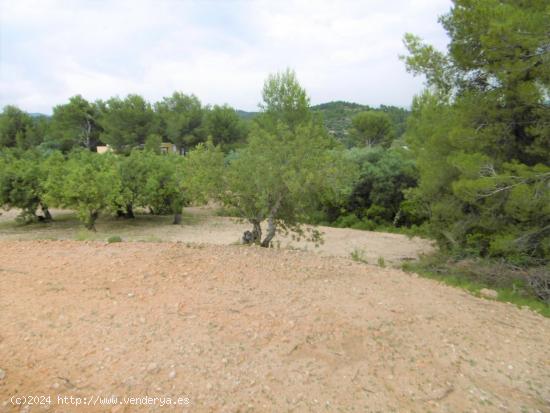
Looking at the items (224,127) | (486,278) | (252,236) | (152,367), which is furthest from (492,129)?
(224,127)

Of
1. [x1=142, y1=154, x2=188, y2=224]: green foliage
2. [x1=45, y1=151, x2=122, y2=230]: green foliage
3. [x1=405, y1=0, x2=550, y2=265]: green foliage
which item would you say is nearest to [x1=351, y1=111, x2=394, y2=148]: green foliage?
[x1=142, y1=154, x2=188, y2=224]: green foliage

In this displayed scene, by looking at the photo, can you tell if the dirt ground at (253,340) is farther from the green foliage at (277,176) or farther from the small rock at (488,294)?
the green foliage at (277,176)

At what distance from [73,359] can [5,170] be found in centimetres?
1460

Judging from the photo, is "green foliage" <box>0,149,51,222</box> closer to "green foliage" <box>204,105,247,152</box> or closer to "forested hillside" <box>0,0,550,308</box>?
"forested hillside" <box>0,0,550,308</box>

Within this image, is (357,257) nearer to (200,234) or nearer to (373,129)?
(200,234)

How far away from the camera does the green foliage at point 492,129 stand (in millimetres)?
5539

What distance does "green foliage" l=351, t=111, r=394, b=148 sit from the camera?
41375 millimetres

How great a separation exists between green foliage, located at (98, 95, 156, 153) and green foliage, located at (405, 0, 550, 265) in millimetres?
33573

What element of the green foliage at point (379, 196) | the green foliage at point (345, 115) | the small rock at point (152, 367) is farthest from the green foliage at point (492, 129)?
the green foliage at point (345, 115)

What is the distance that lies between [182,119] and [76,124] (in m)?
11.6

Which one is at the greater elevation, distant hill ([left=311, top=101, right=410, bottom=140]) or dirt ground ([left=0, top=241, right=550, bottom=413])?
distant hill ([left=311, top=101, right=410, bottom=140])

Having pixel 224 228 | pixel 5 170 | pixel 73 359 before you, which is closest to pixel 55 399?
pixel 73 359

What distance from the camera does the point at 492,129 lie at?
6723 mm

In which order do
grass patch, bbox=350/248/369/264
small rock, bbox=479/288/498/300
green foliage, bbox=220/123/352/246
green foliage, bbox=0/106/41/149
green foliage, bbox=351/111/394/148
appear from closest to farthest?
small rock, bbox=479/288/498/300 < green foliage, bbox=220/123/352/246 < grass patch, bbox=350/248/369/264 < green foliage, bbox=0/106/41/149 < green foliage, bbox=351/111/394/148
